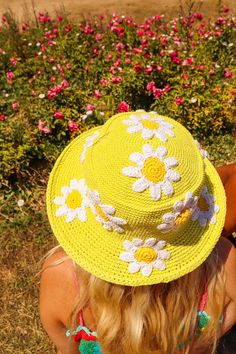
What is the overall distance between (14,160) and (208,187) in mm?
2376

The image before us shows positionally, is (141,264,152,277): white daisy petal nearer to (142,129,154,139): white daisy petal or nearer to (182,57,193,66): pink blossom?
(142,129,154,139): white daisy petal

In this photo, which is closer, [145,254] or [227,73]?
[145,254]

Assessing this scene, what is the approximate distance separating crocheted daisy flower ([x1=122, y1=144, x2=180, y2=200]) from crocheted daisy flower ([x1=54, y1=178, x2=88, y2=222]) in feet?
0.66

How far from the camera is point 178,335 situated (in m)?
1.52

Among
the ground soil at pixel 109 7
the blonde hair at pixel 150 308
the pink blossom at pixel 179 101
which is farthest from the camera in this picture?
the ground soil at pixel 109 7

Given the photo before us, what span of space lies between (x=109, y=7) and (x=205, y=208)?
5.68 metres

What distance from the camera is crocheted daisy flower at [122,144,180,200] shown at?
1.06 meters

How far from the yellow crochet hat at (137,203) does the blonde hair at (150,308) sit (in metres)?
0.14

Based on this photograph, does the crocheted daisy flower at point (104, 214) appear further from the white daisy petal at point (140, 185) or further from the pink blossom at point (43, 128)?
the pink blossom at point (43, 128)

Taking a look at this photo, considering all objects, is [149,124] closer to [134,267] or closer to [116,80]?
[134,267]

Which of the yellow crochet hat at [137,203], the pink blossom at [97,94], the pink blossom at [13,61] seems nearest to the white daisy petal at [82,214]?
the yellow crochet hat at [137,203]

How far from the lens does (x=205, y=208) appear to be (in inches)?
50.3

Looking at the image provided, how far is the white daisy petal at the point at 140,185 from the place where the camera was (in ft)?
3.48

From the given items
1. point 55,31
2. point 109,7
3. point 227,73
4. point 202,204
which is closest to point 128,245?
point 202,204
